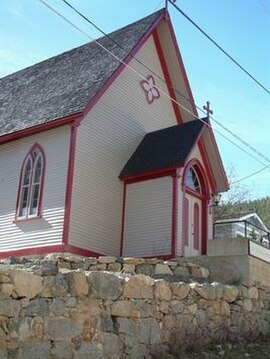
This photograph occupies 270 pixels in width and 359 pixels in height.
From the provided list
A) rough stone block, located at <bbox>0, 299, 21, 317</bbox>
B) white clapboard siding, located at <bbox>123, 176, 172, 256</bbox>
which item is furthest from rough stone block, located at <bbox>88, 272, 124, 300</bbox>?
white clapboard siding, located at <bbox>123, 176, 172, 256</bbox>

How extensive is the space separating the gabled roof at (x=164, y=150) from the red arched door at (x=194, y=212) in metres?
0.76

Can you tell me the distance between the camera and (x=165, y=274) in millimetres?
13562

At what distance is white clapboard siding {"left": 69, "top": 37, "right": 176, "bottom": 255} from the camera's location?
53.5 feet

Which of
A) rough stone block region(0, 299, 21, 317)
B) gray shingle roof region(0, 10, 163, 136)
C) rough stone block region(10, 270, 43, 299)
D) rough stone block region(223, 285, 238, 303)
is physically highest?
gray shingle roof region(0, 10, 163, 136)

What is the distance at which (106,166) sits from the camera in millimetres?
17609

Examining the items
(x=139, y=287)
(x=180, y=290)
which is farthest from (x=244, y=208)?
(x=139, y=287)

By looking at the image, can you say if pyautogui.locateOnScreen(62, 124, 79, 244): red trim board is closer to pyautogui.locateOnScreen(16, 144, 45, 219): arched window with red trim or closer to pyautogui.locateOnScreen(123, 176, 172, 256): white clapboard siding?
pyautogui.locateOnScreen(16, 144, 45, 219): arched window with red trim

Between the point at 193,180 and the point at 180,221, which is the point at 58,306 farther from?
the point at 193,180

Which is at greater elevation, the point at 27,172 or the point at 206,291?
the point at 27,172

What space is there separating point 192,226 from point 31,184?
540cm

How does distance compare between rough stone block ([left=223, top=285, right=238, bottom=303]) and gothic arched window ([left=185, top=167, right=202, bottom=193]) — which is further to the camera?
gothic arched window ([left=185, top=167, right=202, bottom=193])

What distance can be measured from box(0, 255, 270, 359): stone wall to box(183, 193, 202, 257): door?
4.77 metres

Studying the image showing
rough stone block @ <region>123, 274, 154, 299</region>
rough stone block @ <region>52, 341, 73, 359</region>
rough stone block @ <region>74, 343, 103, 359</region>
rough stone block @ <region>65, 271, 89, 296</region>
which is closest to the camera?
rough stone block @ <region>52, 341, 73, 359</region>

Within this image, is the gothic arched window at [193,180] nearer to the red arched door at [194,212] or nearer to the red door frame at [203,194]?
the red arched door at [194,212]
